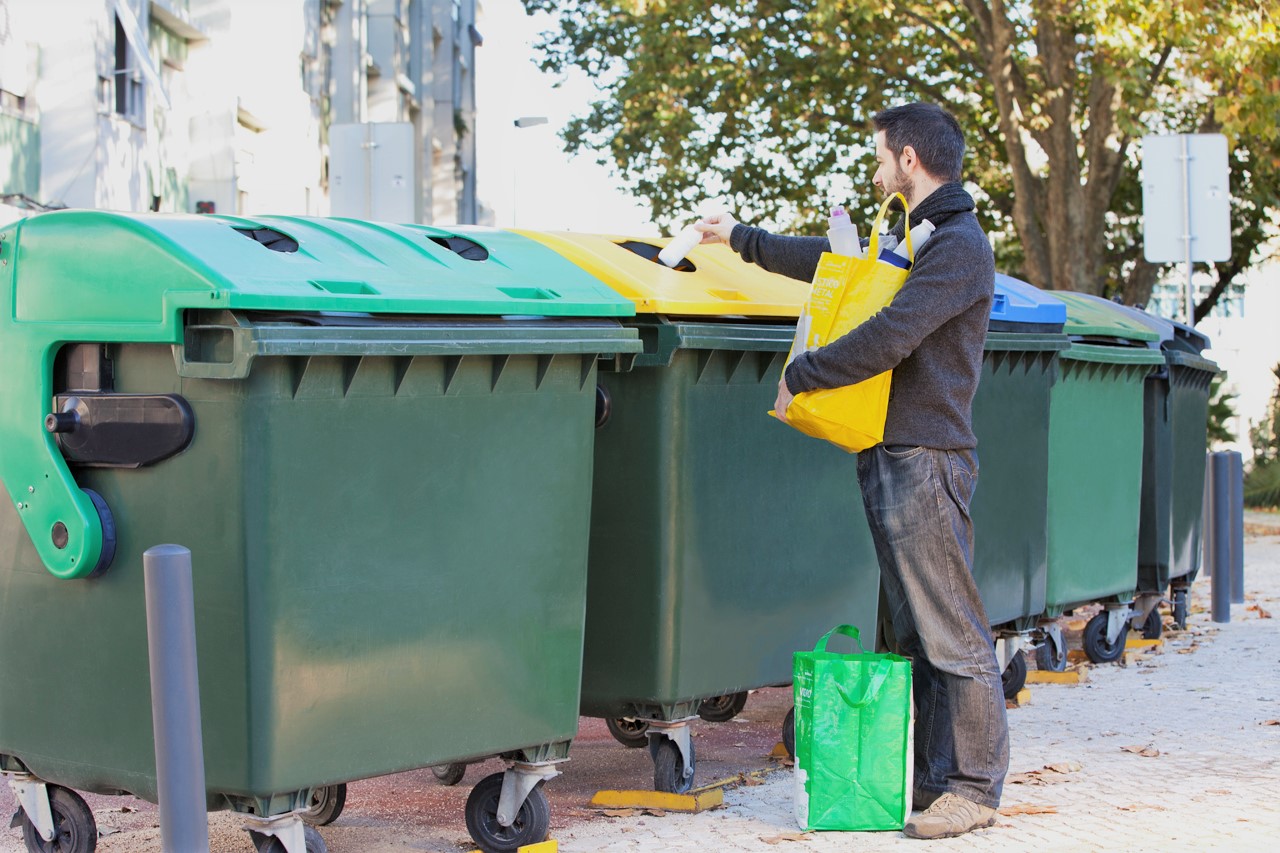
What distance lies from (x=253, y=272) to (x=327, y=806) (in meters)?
1.66

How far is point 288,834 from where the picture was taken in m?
3.65

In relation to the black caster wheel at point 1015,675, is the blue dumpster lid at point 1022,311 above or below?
above

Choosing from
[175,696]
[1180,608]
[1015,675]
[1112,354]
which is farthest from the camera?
[1180,608]

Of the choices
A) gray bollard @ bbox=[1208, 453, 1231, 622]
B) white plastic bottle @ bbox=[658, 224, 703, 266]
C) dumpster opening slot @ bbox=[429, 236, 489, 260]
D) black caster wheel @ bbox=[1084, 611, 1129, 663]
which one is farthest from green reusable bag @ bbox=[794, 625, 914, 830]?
gray bollard @ bbox=[1208, 453, 1231, 622]

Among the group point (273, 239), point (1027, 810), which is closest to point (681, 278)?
point (273, 239)

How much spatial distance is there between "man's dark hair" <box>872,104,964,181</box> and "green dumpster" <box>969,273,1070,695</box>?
67.5 inches

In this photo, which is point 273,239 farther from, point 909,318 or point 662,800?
point 662,800

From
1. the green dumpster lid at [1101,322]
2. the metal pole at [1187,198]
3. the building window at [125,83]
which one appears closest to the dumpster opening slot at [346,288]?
the green dumpster lid at [1101,322]

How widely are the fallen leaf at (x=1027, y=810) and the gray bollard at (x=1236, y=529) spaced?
4.46 metres

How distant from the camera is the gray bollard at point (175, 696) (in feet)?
10.7

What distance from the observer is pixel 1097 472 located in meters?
7.14

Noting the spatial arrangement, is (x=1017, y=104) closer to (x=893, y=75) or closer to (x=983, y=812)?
(x=893, y=75)

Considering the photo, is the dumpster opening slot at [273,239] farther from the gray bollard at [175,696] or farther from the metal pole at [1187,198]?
the metal pole at [1187,198]

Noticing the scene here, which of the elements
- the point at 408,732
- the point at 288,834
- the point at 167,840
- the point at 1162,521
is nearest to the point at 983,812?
the point at 408,732
